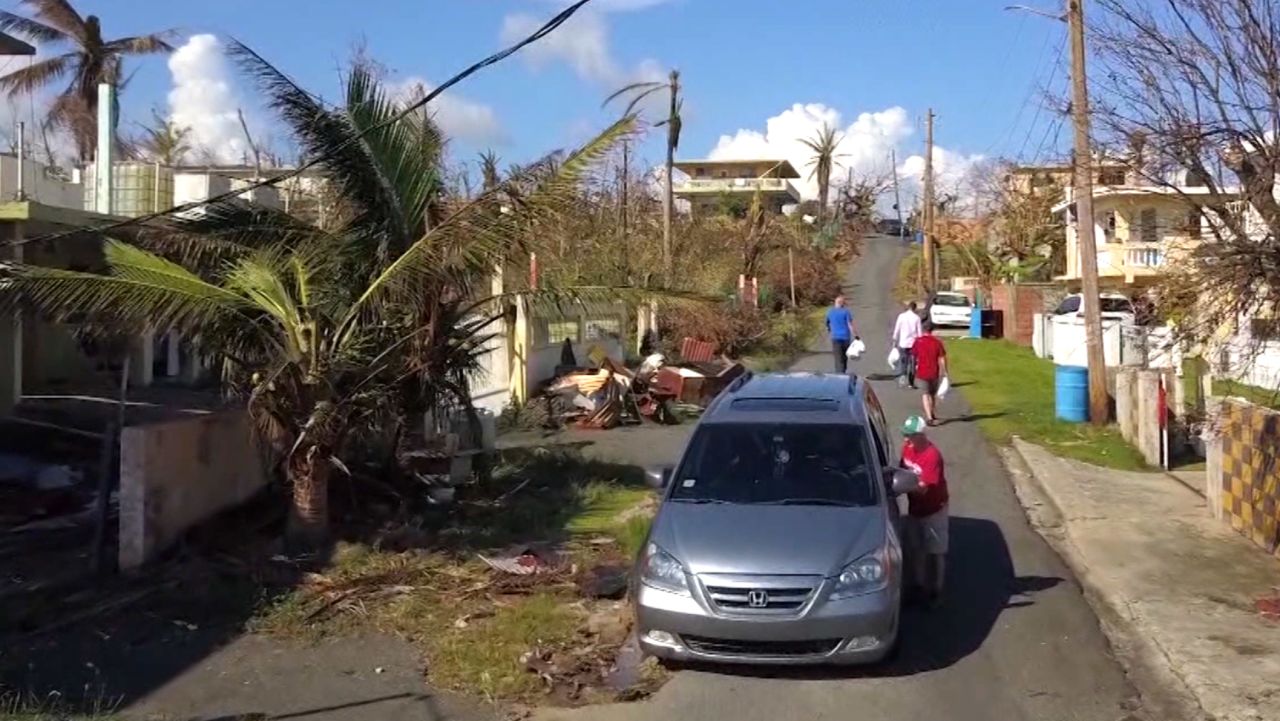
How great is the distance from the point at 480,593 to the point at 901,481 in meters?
3.25

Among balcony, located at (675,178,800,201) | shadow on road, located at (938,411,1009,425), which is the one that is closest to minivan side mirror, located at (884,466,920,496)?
shadow on road, located at (938,411,1009,425)

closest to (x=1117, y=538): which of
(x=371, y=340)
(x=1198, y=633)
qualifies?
(x=1198, y=633)

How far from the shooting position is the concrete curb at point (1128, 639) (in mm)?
7805

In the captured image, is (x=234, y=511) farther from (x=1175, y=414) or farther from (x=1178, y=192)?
(x=1175, y=414)

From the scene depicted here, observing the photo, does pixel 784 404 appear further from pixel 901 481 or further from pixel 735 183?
pixel 735 183

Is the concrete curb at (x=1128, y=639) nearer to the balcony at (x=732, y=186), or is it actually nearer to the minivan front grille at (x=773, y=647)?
the minivan front grille at (x=773, y=647)

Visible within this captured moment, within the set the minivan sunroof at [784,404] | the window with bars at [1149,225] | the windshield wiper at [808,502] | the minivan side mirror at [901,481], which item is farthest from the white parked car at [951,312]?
the windshield wiper at [808,502]

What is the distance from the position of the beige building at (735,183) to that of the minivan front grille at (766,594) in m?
68.1

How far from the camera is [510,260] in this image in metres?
12.1

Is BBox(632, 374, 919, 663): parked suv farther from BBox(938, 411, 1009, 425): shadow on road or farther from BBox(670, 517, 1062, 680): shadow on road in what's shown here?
BBox(938, 411, 1009, 425): shadow on road

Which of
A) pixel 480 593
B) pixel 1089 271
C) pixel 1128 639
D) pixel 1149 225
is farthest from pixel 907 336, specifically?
pixel 480 593

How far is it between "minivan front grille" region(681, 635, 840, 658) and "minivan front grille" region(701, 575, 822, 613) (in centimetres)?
19

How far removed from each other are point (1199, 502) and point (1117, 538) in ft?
7.93

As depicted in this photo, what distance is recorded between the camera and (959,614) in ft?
32.2
